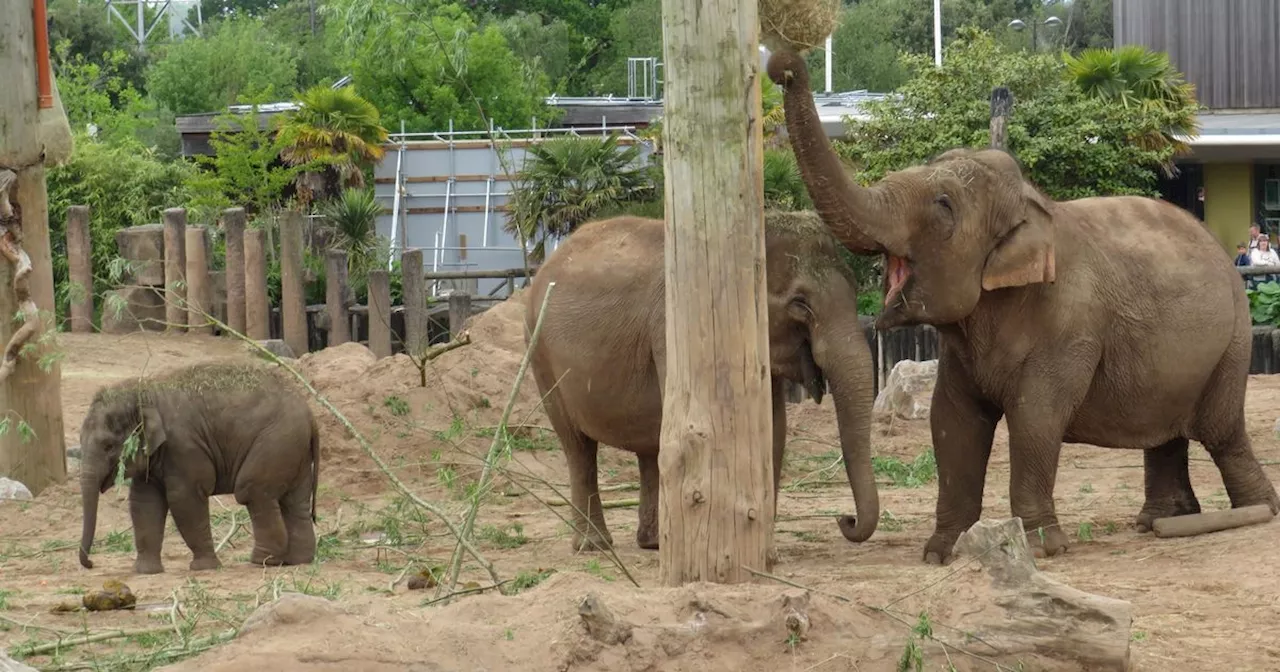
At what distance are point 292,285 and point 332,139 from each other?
6932 mm

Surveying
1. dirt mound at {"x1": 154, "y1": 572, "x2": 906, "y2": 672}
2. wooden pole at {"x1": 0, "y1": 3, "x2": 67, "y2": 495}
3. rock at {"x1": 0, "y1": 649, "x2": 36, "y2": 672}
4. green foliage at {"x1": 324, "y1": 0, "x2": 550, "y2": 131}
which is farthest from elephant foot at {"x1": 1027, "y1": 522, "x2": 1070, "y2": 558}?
green foliage at {"x1": 324, "y1": 0, "x2": 550, "y2": 131}

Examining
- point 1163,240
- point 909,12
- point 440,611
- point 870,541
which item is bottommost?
point 870,541

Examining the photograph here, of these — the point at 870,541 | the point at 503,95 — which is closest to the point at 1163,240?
the point at 870,541

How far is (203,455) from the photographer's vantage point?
10289 millimetres

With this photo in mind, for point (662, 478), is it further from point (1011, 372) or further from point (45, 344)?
point (45, 344)

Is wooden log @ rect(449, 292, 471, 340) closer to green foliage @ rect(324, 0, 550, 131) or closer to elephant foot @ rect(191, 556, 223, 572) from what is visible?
elephant foot @ rect(191, 556, 223, 572)

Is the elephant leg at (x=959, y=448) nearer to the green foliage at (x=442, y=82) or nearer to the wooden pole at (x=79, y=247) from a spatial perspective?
the wooden pole at (x=79, y=247)

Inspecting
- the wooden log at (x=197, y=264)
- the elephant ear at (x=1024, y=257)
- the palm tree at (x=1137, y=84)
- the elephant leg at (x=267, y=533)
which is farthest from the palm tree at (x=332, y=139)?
the elephant ear at (x=1024, y=257)

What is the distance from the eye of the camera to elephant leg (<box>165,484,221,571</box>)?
10172 mm

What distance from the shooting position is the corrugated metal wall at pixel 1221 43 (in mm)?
31484

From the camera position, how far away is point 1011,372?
9367 millimetres

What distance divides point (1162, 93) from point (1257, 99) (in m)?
7.23

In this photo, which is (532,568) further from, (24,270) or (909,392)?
(909,392)

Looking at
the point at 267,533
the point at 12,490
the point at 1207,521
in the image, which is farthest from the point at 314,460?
the point at 1207,521
